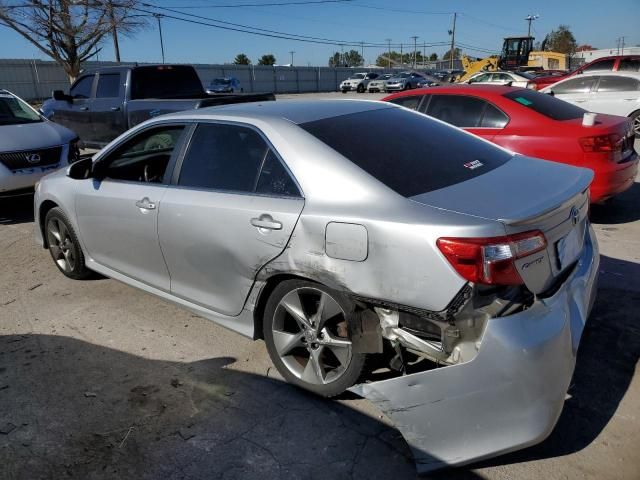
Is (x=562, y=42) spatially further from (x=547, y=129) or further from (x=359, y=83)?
(x=547, y=129)

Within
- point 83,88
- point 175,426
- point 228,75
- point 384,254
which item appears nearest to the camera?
point 384,254

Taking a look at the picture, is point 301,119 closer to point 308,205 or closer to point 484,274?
point 308,205

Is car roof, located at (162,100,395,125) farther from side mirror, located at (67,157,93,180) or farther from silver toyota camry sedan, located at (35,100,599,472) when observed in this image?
side mirror, located at (67,157,93,180)

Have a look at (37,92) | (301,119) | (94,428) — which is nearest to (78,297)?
(94,428)

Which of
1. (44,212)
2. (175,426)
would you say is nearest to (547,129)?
(175,426)

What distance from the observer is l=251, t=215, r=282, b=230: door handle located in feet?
9.21

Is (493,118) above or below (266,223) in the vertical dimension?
above

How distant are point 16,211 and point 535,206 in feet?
25.0

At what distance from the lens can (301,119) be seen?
3.13m

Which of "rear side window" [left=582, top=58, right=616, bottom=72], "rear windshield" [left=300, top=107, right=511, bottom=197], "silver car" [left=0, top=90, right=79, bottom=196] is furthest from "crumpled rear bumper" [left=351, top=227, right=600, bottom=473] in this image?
"rear side window" [left=582, top=58, right=616, bottom=72]

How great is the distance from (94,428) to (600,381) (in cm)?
284

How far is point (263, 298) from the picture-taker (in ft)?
10.0

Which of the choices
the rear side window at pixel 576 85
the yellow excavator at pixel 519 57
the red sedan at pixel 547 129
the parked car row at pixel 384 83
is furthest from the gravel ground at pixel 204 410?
the parked car row at pixel 384 83

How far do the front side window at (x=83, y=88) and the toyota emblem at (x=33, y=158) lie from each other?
10.5 feet
